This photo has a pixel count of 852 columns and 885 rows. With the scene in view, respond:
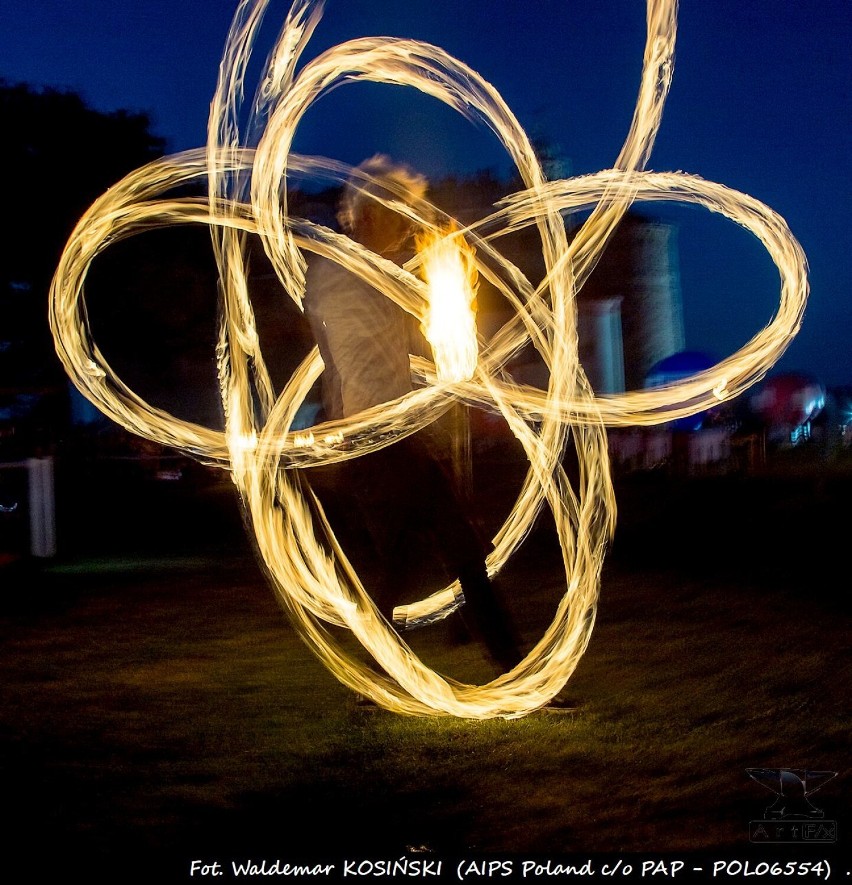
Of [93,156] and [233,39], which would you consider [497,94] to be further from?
[93,156]

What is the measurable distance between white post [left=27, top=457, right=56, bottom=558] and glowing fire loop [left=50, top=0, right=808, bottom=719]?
460 centimetres

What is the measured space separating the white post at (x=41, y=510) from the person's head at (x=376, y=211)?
24.0ft

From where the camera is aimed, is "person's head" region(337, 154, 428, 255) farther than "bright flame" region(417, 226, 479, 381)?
No

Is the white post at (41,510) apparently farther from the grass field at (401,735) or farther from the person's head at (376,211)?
the person's head at (376,211)

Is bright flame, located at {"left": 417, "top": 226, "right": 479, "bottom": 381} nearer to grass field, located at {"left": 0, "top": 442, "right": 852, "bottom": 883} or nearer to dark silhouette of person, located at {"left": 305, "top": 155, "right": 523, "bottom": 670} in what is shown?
dark silhouette of person, located at {"left": 305, "top": 155, "right": 523, "bottom": 670}

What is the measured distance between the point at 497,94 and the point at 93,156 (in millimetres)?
16754

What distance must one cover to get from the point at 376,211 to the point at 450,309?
0.64 metres

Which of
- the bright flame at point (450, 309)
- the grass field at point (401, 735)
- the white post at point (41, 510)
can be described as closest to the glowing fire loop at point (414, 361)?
the bright flame at point (450, 309)

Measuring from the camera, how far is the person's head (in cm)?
421

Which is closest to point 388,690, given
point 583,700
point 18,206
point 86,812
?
point 583,700

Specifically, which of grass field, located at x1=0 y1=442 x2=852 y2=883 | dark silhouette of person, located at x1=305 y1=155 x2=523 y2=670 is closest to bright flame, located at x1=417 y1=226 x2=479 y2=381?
dark silhouette of person, located at x1=305 y1=155 x2=523 y2=670

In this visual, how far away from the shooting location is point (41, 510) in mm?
10945

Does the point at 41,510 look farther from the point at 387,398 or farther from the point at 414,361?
the point at 387,398

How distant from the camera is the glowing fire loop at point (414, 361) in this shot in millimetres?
4398
